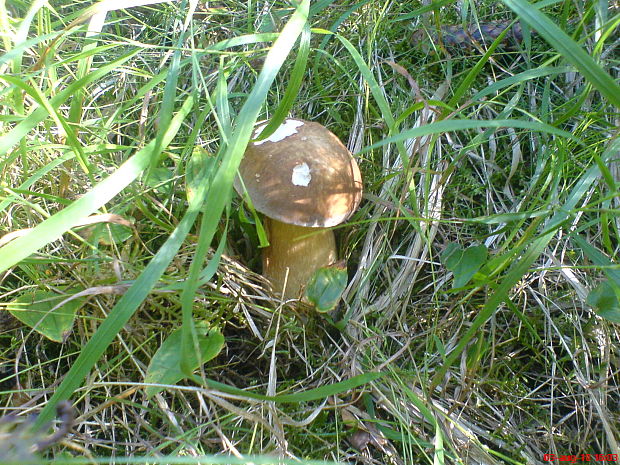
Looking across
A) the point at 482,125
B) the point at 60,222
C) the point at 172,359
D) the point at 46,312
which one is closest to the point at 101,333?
the point at 60,222

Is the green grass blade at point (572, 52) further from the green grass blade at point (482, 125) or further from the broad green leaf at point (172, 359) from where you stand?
the broad green leaf at point (172, 359)

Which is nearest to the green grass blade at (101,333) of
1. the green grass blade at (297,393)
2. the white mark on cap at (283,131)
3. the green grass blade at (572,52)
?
the green grass blade at (297,393)

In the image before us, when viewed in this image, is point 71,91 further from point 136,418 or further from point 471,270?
point 471,270

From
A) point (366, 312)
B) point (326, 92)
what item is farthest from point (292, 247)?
point (326, 92)

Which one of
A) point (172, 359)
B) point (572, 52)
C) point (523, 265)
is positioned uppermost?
point (572, 52)

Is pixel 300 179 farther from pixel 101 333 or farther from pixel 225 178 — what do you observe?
pixel 101 333

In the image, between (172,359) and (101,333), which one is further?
(172,359)
